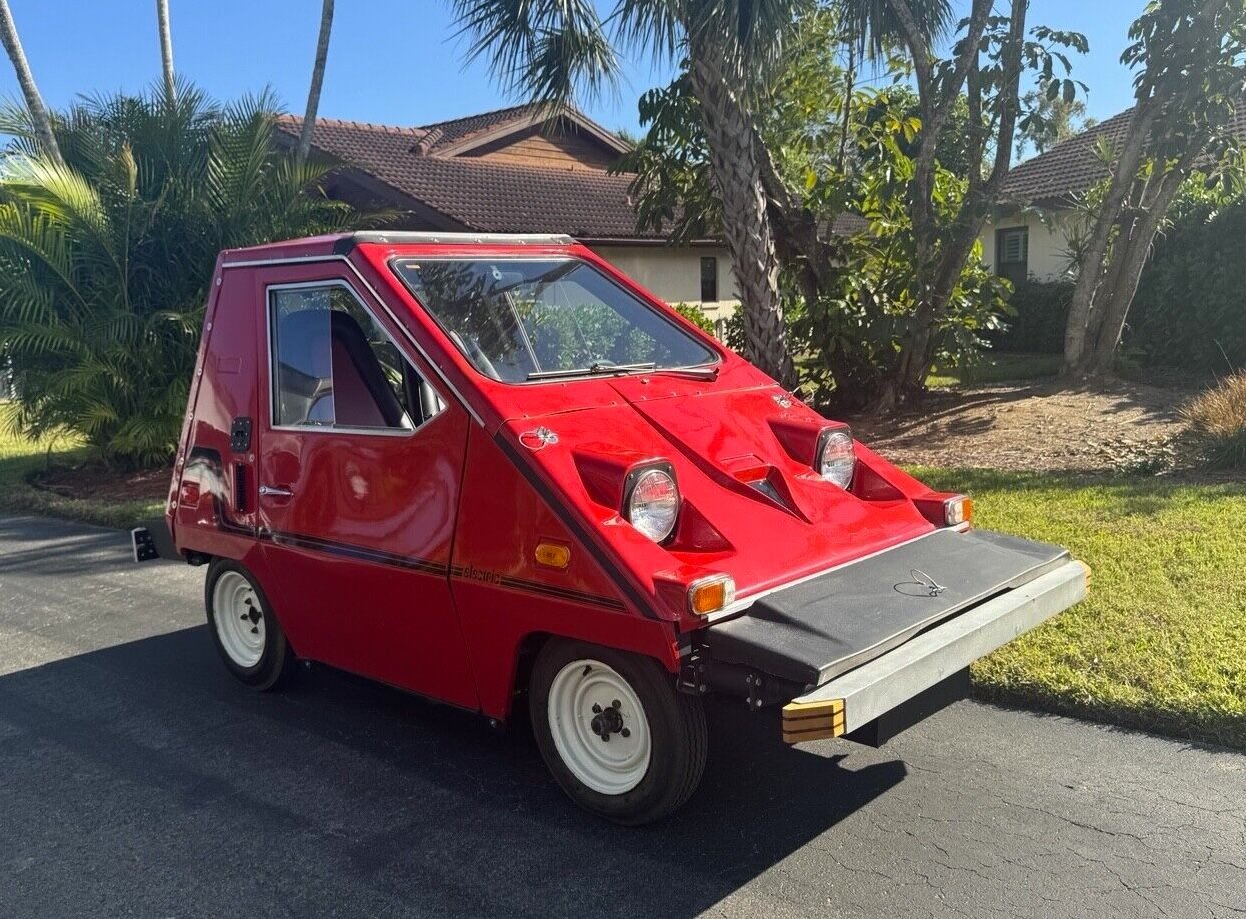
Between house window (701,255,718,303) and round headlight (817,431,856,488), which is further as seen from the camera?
house window (701,255,718,303)

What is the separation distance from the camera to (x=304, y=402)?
470 cm

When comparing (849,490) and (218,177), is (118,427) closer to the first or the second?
(218,177)

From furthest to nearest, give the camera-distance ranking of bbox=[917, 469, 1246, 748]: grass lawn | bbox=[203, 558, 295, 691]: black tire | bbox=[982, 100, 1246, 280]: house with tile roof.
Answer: bbox=[982, 100, 1246, 280]: house with tile roof, bbox=[203, 558, 295, 691]: black tire, bbox=[917, 469, 1246, 748]: grass lawn

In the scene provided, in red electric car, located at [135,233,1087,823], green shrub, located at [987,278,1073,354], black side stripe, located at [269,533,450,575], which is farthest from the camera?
green shrub, located at [987,278,1073,354]

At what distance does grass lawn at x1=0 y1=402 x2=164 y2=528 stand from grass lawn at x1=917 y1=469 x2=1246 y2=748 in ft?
25.4

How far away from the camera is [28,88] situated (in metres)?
13.1

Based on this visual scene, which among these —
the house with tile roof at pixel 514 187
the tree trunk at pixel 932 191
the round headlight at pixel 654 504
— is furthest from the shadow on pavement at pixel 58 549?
the house with tile roof at pixel 514 187

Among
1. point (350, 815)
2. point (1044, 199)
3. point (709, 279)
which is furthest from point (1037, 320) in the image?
point (350, 815)

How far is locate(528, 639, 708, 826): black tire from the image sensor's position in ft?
11.3

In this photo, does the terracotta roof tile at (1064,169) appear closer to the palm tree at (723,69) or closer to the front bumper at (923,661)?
the palm tree at (723,69)

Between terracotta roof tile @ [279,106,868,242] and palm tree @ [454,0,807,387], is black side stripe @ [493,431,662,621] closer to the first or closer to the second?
palm tree @ [454,0,807,387]

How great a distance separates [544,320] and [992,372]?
36.5 ft

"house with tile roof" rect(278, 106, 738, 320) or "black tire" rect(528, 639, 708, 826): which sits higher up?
"house with tile roof" rect(278, 106, 738, 320)

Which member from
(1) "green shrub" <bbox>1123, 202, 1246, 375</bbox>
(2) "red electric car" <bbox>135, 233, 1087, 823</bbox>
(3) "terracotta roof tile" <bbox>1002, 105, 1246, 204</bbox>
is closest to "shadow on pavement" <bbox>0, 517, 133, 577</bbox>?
(2) "red electric car" <bbox>135, 233, 1087, 823</bbox>
